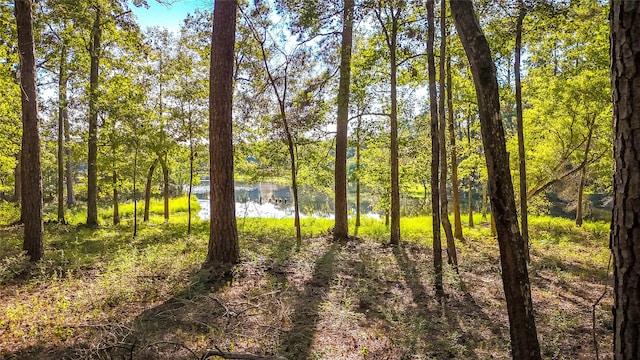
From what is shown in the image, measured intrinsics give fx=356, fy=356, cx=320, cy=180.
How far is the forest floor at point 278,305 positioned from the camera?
4.09 meters

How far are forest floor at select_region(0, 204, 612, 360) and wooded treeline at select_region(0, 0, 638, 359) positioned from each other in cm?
84

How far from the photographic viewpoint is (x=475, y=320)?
5469 mm

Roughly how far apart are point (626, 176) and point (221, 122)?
21.0 ft

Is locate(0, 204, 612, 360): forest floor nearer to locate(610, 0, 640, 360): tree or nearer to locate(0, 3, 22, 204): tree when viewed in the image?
locate(610, 0, 640, 360): tree

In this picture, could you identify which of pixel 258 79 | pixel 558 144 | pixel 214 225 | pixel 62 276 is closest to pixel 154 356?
pixel 214 225

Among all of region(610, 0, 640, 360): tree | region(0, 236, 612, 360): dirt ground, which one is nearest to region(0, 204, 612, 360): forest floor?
region(0, 236, 612, 360): dirt ground

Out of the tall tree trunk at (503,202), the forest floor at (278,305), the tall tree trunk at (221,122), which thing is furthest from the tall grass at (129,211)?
the tall tree trunk at (503,202)

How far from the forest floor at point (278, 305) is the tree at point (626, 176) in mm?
2483

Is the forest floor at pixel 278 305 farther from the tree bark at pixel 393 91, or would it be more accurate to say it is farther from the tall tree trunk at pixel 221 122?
the tree bark at pixel 393 91

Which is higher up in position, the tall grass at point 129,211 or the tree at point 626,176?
the tree at point 626,176

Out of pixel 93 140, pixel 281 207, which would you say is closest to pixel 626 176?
pixel 93 140

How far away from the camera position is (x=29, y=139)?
6766 mm

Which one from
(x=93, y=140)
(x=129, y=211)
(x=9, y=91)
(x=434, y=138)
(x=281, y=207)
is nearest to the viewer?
(x=434, y=138)

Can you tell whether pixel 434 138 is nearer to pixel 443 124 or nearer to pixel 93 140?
pixel 443 124
